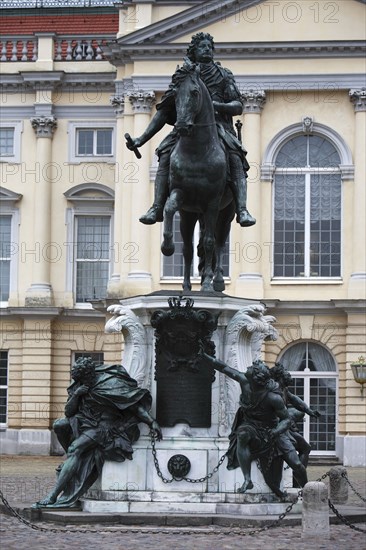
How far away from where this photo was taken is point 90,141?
46844 millimetres

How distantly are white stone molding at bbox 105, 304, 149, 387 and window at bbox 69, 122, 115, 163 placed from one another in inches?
1132

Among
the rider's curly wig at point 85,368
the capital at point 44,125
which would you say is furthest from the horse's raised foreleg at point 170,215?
the capital at point 44,125

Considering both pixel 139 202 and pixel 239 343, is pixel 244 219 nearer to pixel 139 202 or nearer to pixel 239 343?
pixel 239 343

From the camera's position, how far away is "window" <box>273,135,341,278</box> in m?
42.9

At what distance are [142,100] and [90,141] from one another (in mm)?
4459

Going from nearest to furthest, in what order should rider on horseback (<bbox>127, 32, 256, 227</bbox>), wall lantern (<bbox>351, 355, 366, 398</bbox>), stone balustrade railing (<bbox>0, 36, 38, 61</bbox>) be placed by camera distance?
rider on horseback (<bbox>127, 32, 256, 227</bbox>), wall lantern (<bbox>351, 355, 366, 398</bbox>), stone balustrade railing (<bbox>0, 36, 38, 61</bbox>)

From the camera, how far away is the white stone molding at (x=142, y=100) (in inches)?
1684

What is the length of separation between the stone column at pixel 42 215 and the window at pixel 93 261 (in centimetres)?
103

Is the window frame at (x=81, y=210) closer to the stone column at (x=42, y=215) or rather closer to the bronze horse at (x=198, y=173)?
the stone column at (x=42, y=215)

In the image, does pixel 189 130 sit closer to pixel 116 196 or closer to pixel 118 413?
pixel 118 413

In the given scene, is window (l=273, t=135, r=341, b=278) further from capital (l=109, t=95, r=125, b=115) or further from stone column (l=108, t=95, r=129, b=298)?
capital (l=109, t=95, r=125, b=115)

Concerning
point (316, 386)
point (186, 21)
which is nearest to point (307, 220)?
point (316, 386)

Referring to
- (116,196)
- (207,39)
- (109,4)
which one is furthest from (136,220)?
(207,39)

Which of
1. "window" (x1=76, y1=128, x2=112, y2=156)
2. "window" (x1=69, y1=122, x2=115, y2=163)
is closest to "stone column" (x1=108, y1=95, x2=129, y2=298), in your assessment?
"window" (x1=69, y1=122, x2=115, y2=163)
